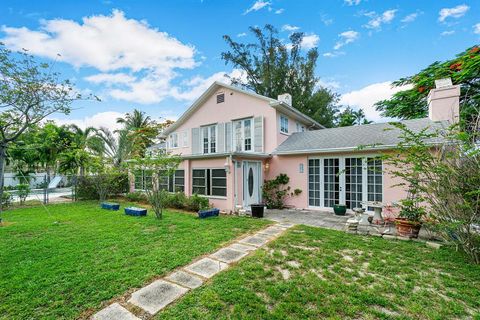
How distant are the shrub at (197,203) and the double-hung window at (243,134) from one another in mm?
4367

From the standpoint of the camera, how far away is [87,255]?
4754 millimetres

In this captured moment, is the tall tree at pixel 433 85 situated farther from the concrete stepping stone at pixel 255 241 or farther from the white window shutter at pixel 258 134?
the concrete stepping stone at pixel 255 241

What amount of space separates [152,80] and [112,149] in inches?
310

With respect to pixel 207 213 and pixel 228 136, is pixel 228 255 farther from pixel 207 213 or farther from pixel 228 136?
pixel 228 136

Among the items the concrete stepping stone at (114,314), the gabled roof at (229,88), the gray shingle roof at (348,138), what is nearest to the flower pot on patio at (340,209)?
the gray shingle roof at (348,138)

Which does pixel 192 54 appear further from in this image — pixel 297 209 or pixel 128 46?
pixel 297 209

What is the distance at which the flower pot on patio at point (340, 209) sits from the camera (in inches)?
353

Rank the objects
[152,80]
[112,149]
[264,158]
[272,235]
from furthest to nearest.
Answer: [112,149] < [152,80] < [264,158] < [272,235]

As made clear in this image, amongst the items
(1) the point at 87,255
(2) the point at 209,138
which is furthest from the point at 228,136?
(1) the point at 87,255

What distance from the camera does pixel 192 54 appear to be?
14.0m

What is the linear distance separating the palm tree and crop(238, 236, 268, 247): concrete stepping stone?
16752 millimetres

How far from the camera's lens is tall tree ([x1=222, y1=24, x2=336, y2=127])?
24.9 metres

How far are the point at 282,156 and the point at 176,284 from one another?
28.7 feet

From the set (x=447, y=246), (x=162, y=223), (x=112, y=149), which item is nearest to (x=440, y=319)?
(x=447, y=246)
